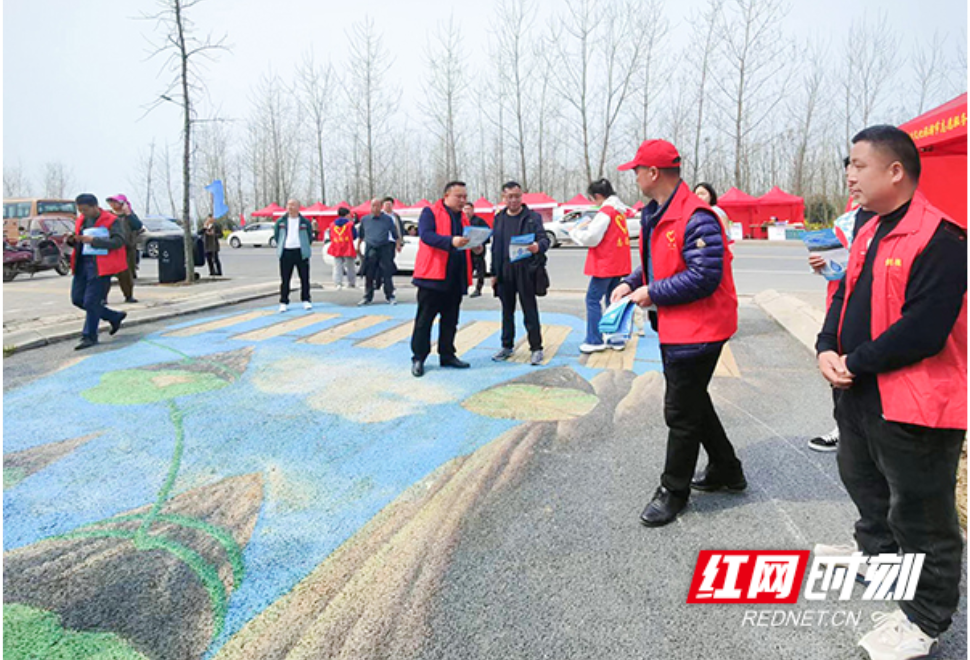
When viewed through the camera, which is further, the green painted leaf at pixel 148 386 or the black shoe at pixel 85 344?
the black shoe at pixel 85 344

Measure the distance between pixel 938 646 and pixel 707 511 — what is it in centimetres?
111

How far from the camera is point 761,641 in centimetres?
218

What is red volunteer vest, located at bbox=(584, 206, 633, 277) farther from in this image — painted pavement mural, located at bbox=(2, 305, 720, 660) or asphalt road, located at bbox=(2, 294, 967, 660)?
asphalt road, located at bbox=(2, 294, 967, 660)

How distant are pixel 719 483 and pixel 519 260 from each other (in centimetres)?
350

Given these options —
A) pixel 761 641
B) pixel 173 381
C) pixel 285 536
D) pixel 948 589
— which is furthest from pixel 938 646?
pixel 173 381

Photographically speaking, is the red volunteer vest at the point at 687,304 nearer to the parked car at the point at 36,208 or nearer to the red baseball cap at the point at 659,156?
the red baseball cap at the point at 659,156

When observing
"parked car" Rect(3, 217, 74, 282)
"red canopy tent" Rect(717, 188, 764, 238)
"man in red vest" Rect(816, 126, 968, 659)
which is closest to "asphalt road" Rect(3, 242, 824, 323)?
"parked car" Rect(3, 217, 74, 282)

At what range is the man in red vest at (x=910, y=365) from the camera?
1.86 metres

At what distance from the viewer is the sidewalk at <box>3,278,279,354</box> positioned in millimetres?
7180

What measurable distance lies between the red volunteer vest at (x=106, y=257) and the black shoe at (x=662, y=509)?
22.0ft

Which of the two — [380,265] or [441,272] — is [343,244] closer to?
[380,265]

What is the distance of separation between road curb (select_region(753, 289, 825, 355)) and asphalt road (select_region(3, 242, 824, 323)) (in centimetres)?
101

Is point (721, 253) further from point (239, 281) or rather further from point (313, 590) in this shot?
point (239, 281)

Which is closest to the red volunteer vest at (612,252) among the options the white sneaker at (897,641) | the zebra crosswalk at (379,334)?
the zebra crosswalk at (379,334)
